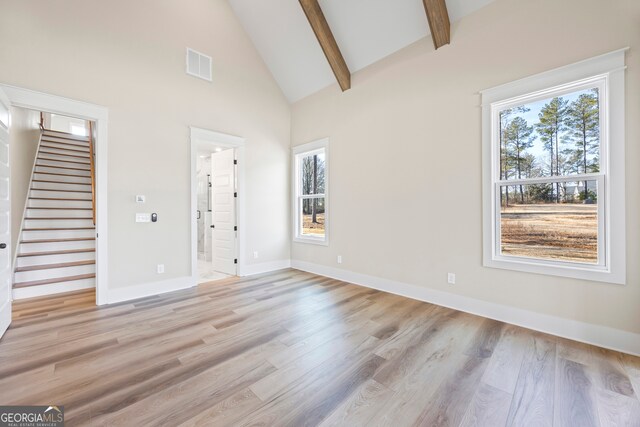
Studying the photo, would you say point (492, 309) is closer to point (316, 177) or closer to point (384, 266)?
point (384, 266)

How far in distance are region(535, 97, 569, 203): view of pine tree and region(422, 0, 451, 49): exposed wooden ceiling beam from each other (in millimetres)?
1394

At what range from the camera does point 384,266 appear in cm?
392

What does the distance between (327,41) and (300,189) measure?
Answer: 2588mm

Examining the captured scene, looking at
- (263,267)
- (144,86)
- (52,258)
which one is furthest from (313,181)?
(52,258)

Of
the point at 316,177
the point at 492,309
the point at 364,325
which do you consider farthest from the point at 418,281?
the point at 316,177

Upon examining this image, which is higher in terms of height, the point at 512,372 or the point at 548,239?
the point at 548,239

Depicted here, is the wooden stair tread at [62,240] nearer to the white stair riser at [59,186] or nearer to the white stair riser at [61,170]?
the white stair riser at [59,186]

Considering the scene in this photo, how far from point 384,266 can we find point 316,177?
216 centimetres

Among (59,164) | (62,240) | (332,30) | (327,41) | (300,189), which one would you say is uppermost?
(332,30)

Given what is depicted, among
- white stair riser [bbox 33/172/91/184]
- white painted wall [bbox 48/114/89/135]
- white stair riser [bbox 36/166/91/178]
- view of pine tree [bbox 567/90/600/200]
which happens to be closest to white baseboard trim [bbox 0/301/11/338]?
white stair riser [bbox 33/172/91/184]

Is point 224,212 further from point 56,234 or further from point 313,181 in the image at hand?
point 56,234

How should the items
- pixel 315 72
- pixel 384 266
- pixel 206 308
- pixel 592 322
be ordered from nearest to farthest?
pixel 592 322 → pixel 206 308 → pixel 384 266 → pixel 315 72

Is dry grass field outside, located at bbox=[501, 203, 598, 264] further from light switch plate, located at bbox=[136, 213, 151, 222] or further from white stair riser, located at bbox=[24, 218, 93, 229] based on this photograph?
white stair riser, located at bbox=[24, 218, 93, 229]

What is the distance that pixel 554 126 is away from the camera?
2.66m
